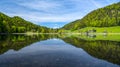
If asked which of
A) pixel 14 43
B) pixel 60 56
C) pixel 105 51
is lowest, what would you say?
pixel 60 56

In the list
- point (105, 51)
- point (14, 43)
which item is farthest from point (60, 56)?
point (14, 43)

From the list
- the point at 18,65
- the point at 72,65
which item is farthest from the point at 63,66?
the point at 18,65

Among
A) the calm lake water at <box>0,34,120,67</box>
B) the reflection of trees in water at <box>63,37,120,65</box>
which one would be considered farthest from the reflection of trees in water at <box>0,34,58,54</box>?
the reflection of trees in water at <box>63,37,120,65</box>

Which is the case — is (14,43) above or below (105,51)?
above

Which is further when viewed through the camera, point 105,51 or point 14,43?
point 14,43

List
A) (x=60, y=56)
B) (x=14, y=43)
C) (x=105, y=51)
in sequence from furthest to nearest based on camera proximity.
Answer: (x=14, y=43) → (x=105, y=51) → (x=60, y=56)

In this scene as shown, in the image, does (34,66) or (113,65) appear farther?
(113,65)

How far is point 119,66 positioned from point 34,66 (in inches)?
430

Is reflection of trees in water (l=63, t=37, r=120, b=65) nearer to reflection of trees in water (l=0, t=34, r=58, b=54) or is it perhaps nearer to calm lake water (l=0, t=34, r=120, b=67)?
calm lake water (l=0, t=34, r=120, b=67)

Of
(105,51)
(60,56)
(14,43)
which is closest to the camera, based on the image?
(60,56)

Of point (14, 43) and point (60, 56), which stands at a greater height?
point (14, 43)

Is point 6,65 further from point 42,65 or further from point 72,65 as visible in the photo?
point 72,65

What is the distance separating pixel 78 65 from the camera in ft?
96.8

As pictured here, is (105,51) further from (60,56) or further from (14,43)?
(14,43)
